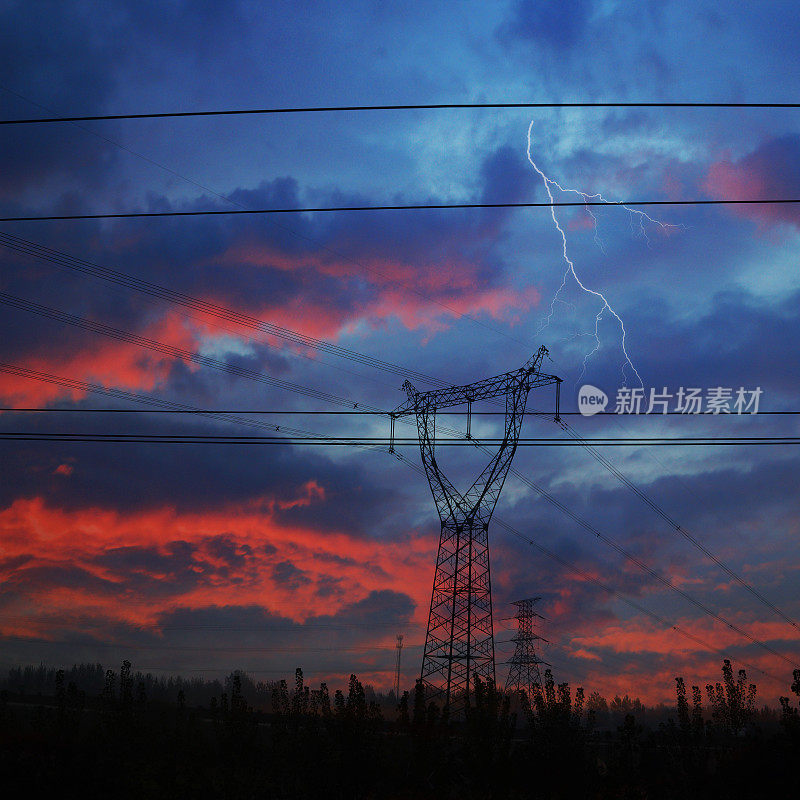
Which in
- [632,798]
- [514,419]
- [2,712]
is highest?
[514,419]

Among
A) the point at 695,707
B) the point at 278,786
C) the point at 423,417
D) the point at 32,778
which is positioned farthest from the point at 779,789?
the point at 423,417

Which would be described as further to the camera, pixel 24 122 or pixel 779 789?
pixel 779 789

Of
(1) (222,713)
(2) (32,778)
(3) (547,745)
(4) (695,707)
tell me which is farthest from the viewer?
(4) (695,707)

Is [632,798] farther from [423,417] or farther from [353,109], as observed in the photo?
[423,417]

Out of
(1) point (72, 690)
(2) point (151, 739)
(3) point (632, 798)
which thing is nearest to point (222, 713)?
(2) point (151, 739)

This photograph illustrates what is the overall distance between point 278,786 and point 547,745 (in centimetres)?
961

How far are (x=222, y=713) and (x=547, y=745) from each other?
12482 mm

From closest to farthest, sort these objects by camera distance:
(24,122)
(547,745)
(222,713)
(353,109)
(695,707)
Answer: (353,109) < (24,122) < (547,745) < (222,713) < (695,707)

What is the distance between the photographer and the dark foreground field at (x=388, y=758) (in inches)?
904

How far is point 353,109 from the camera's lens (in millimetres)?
18328

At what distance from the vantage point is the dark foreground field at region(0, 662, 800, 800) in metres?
23.0

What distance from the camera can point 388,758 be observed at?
26.2 m

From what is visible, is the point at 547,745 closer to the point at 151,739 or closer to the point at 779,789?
the point at 779,789

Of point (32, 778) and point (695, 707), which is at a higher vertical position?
point (695, 707)
